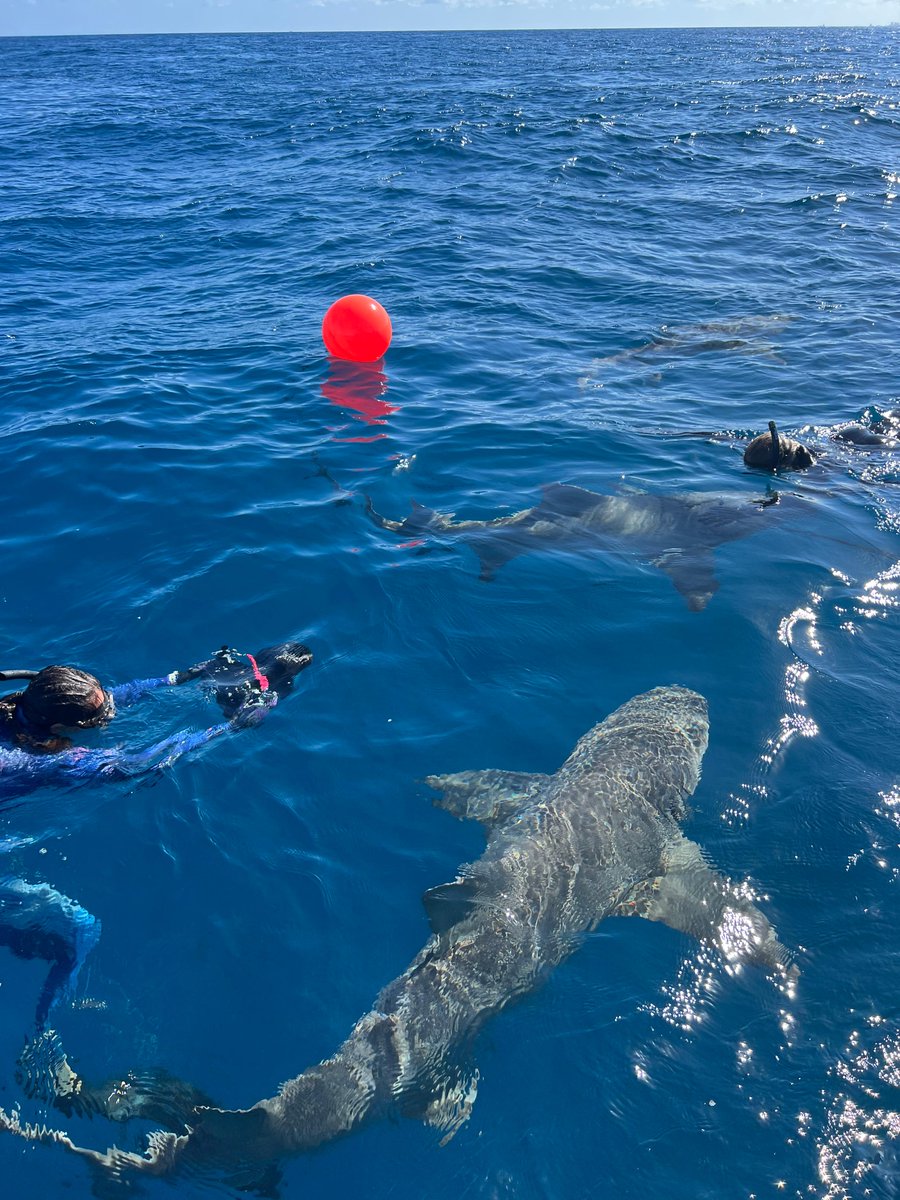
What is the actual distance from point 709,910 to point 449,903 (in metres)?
1.89

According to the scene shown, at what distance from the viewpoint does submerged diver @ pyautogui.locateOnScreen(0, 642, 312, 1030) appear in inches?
249

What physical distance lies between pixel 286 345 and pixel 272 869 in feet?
43.2

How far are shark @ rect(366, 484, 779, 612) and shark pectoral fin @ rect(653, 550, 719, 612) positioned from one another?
0.01 m

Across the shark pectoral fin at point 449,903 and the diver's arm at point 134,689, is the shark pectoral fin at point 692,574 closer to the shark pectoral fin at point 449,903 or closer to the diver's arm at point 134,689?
the shark pectoral fin at point 449,903

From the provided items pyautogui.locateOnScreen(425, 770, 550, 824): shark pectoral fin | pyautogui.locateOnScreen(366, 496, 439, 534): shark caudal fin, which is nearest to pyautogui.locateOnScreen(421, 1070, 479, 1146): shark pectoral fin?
A: pyautogui.locateOnScreen(425, 770, 550, 824): shark pectoral fin

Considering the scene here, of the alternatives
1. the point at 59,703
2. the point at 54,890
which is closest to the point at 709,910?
the point at 54,890

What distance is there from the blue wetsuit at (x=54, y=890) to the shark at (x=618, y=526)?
4.12 metres

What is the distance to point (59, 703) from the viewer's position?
7098 millimetres

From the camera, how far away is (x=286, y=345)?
17.8 metres

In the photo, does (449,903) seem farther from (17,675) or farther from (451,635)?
(17,675)

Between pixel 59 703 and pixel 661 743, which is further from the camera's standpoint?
pixel 661 743

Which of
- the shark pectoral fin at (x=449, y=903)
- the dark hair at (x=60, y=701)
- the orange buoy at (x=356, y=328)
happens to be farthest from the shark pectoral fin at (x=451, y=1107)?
the orange buoy at (x=356, y=328)

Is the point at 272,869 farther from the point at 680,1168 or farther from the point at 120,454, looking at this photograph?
the point at 120,454

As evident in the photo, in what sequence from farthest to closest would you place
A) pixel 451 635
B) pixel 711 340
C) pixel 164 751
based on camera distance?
pixel 711 340
pixel 451 635
pixel 164 751
